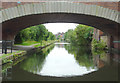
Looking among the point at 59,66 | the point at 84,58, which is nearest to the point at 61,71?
the point at 59,66

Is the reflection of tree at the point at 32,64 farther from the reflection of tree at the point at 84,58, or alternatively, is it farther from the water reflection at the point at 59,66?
the reflection of tree at the point at 84,58

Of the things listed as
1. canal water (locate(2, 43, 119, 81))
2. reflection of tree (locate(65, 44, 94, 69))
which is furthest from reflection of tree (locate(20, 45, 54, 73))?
reflection of tree (locate(65, 44, 94, 69))

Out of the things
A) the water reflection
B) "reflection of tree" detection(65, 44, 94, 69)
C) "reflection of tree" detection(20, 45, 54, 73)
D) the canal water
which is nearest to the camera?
the canal water

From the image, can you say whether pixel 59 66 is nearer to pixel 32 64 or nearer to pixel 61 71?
pixel 61 71

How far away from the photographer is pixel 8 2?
869 cm

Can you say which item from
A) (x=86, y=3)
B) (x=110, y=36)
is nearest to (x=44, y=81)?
(x=86, y=3)

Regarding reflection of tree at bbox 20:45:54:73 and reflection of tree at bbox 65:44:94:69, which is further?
reflection of tree at bbox 65:44:94:69

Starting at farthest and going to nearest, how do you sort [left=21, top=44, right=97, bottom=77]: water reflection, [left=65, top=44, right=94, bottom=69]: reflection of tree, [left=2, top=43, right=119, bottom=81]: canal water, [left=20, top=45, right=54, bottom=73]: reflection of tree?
[left=65, top=44, right=94, bottom=69]: reflection of tree
[left=20, top=45, right=54, bottom=73]: reflection of tree
[left=21, top=44, right=97, bottom=77]: water reflection
[left=2, top=43, right=119, bottom=81]: canal water

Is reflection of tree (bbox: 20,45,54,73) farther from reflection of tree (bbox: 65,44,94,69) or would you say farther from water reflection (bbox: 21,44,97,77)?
reflection of tree (bbox: 65,44,94,69)

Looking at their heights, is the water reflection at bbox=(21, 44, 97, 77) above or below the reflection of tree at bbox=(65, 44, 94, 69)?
below

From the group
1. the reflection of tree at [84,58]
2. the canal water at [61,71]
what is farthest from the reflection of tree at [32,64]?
the reflection of tree at [84,58]

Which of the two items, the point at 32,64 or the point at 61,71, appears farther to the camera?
the point at 32,64

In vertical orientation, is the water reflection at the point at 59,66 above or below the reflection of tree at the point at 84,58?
below

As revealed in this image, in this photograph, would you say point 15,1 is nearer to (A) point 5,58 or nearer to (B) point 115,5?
(A) point 5,58
